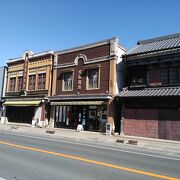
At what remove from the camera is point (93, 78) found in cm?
2570

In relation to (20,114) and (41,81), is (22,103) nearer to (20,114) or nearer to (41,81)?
(20,114)

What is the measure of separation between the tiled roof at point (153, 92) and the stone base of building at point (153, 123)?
1.36 m

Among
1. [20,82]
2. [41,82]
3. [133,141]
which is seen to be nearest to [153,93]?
[133,141]

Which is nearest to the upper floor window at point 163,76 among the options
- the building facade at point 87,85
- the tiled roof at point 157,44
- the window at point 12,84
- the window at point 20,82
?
the tiled roof at point 157,44

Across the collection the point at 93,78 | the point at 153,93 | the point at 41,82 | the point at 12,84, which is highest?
the point at 12,84

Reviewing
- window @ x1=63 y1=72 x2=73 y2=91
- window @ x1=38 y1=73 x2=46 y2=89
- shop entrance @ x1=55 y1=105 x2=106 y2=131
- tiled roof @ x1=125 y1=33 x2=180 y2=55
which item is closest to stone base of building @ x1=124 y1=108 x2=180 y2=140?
shop entrance @ x1=55 y1=105 x2=106 y2=131

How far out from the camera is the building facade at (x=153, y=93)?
19938 mm

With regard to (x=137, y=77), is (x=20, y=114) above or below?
below

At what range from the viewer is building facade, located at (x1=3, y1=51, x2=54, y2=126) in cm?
2983

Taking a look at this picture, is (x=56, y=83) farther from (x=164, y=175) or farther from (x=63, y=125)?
(x=164, y=175)

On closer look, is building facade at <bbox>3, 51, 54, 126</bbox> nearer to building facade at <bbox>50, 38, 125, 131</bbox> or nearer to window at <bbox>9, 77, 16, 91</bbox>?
window at <bbox>9, 77, 16, 91</bbox>

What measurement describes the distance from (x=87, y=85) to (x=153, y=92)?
24.1 ft

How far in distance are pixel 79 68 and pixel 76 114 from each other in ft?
15.5

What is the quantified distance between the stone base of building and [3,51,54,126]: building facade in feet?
36.1
